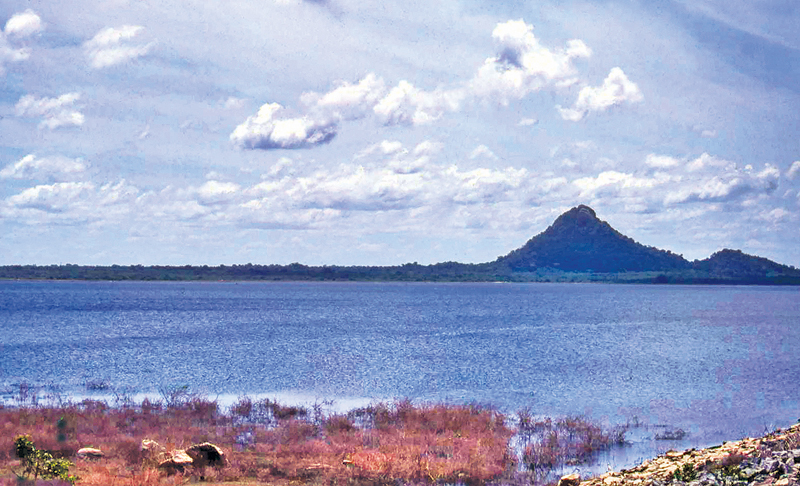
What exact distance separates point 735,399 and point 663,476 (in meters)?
30.5

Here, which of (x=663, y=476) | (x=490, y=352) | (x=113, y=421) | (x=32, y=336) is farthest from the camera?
(x=32, y=336)

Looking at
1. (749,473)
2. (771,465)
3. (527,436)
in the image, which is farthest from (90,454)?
(771,465)

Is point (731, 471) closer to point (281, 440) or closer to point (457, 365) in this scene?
point (281, 440)

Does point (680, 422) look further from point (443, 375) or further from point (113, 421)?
point (113, 421)

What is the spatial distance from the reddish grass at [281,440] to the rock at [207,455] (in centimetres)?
38

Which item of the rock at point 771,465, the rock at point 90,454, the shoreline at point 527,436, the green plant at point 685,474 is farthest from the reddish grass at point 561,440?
the rock at point 90,454

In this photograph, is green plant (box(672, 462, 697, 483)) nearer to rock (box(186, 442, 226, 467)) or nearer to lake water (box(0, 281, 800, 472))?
lake water (box(0, 281, 800, 472))

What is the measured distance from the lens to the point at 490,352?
7544 centimetres

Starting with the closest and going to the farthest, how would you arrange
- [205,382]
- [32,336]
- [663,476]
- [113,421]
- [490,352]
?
[663,476] < [113,421] < [205,382] < [490,352] < [32,336]

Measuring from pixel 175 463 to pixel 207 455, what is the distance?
125 cm

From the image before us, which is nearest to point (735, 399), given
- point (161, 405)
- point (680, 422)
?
point (680, 422)

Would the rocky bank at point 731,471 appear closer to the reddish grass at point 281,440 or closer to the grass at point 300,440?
the grass at point 300,440

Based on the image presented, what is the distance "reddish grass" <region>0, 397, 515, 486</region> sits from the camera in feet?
80.9

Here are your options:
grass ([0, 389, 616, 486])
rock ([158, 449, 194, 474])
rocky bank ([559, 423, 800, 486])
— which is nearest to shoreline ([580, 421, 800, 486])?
rocky bank ([559, 423, 800, 486])
